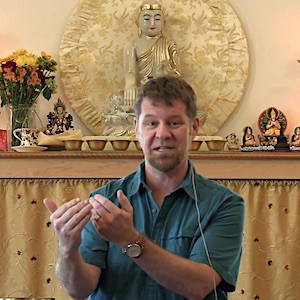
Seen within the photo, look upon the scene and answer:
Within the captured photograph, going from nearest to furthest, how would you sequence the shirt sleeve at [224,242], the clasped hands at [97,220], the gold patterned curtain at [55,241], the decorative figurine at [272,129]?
the clasped hands at [97,220] → the shirt sleeve at [224,242] → the gold patterned curtain at [55,241] → the decorative figurine at [272,129]

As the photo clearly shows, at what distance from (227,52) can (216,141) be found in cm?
64

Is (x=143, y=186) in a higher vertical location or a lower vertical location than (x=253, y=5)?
lower

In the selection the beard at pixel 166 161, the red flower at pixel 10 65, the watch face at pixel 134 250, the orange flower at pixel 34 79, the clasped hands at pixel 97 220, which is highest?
the red flower at pixel 10 65

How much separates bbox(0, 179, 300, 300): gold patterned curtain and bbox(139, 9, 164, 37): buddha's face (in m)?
0.86

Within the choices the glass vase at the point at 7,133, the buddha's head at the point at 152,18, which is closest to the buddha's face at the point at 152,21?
the buddha's head at the point at 152,18

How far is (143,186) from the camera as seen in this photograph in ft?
4.75

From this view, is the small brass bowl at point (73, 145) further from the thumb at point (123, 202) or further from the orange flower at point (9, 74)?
the thumb at point (123, 202)

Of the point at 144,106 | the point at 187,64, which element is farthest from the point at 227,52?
the point at 144,106

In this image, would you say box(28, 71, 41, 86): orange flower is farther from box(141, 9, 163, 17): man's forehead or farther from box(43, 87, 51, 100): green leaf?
box(141, 9, 163, 17): man's forehead

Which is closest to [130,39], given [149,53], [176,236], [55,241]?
[149,53]

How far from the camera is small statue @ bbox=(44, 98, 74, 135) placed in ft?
10.1

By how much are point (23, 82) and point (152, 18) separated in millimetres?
719

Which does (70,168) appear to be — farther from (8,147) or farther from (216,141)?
(216,141)

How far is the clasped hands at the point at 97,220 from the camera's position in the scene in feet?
4.03
